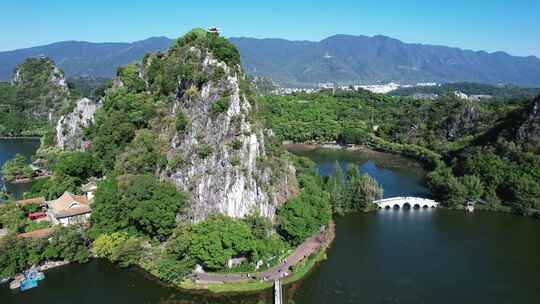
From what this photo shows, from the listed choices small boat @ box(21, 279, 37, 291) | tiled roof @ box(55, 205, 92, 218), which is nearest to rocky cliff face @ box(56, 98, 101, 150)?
tiled roof @ box(55, 205, 92, 218)

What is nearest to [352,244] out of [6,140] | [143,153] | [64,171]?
[143,153]

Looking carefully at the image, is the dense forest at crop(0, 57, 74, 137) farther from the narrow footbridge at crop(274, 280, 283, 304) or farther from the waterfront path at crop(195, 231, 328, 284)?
the narrow footbridge at crop(274, 280, 283, 304)

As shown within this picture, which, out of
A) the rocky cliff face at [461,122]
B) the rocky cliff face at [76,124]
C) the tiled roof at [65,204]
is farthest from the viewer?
the rocky cliff face at [461,122]

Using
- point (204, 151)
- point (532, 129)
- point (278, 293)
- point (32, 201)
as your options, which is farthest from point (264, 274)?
point (532, 129)

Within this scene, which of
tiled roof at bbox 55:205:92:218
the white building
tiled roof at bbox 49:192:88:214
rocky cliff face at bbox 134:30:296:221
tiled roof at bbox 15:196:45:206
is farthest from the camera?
tiled roof at bbox 15:196:45:206

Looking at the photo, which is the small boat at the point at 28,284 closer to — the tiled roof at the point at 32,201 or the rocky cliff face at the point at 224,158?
the tiled roof at the point at 32,201

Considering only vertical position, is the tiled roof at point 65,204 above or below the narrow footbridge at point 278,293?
above

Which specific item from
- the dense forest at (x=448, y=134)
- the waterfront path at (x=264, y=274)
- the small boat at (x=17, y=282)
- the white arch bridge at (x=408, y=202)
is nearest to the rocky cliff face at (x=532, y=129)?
the dense forest at (x=448, y=134)

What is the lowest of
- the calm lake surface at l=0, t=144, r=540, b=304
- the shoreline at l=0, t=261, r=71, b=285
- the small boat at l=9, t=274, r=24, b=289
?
the calm lake surface at l=0, t=144, r=540, b=304
